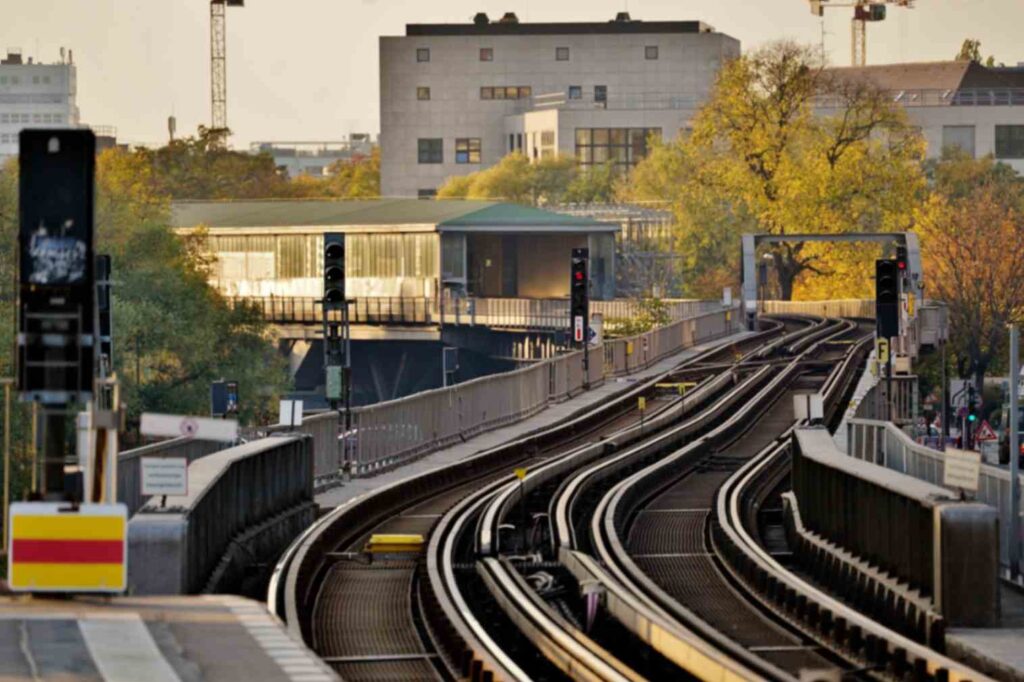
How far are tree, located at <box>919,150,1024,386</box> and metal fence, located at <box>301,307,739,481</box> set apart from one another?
2446 centimetres

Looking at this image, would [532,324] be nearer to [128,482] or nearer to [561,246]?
[561,246]

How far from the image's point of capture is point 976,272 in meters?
106

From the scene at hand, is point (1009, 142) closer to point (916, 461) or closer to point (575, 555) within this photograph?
point (916, 461)

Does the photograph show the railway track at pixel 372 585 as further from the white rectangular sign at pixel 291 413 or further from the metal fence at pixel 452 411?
the metal fence at pixel 452 411

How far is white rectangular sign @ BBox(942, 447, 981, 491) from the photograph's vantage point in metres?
25.8

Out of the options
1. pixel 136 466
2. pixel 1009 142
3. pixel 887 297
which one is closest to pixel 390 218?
pixel 1009 142

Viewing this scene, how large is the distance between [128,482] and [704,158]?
9870 cm

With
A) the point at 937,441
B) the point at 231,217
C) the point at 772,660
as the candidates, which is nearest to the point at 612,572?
the point at 772,660

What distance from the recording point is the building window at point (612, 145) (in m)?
186

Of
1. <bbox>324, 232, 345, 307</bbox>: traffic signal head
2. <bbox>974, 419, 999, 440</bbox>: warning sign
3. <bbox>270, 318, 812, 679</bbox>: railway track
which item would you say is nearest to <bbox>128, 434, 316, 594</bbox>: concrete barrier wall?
<bbox>270, 318, 812, 679</bbox>: railway track

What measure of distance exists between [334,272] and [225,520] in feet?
64.4

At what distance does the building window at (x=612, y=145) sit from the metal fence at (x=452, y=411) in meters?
106

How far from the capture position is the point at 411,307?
13375 cm

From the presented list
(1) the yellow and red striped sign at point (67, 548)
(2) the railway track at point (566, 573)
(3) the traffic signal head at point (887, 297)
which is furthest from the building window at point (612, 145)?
(1) the yellow and red striped sign at point (67, 548)
